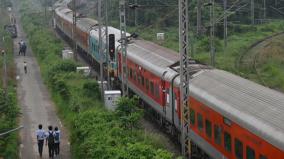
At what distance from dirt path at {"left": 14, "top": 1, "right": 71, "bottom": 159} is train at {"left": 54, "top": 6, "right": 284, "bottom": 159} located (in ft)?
14.8

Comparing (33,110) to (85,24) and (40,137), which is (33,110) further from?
(85,24)

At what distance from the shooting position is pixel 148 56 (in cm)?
2947

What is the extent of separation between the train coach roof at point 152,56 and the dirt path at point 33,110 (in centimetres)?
502

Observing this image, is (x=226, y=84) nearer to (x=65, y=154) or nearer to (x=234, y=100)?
(x=234, y=100)

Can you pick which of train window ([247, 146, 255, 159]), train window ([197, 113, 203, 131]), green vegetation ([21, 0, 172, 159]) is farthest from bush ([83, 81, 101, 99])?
train window ([247, 146, 255, 159])

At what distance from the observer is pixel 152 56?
95.3 ft

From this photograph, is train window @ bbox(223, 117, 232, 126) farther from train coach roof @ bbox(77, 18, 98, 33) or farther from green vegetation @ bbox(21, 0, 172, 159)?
train coach roof @ bbox(77, 18, 98, 33)

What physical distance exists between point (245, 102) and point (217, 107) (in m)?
1.20

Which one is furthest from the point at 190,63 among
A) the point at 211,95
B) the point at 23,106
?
the point at 23,106

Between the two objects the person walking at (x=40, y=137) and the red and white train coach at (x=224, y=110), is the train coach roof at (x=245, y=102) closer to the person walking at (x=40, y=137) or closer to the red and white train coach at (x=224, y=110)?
the red and white train coach at (x=224, y=110)

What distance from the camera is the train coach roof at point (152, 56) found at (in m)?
26.1

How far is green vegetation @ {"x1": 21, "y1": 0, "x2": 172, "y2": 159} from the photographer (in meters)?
17.3

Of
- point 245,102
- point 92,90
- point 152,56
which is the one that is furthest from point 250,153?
point 92,90

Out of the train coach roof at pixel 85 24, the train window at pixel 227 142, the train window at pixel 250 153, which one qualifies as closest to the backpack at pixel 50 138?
the train window at pixel 227 142
